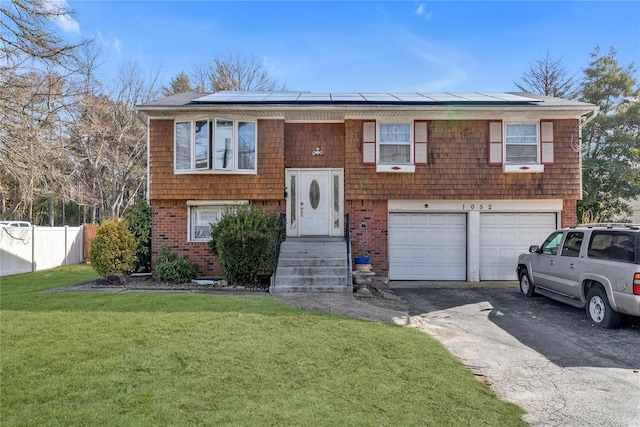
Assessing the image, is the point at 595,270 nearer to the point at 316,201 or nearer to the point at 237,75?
the point at 316,201

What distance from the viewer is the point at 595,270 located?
20.8 ft

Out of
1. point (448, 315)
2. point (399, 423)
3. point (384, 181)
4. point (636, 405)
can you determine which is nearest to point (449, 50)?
point (384, 181)

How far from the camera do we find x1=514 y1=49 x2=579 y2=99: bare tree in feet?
69.4

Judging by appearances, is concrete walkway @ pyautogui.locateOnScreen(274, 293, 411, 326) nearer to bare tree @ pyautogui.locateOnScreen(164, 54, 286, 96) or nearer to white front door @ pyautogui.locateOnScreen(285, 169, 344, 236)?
white front door @ pyautogui.locateOnScreen(285, 169, 344, 236)

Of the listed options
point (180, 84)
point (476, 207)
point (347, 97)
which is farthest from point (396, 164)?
Answer: point (180, 84)

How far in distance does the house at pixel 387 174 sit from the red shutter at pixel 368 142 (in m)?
0.03

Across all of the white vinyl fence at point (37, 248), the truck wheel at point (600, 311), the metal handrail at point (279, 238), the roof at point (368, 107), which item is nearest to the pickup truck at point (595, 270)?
the truck wheel at point (600, 311)

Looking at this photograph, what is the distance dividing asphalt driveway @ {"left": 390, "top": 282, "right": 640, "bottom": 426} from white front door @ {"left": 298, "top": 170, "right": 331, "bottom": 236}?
3.53 meters

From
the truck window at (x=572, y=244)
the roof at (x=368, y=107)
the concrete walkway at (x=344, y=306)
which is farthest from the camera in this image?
the roof at (x=368, y=107)

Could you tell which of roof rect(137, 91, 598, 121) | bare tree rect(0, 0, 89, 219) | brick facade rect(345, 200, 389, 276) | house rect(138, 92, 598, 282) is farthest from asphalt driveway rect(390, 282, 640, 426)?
bare tree rect(0, 0, 89, 219)

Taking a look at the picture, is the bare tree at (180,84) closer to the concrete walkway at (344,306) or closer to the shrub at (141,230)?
the shrub at (141,230)

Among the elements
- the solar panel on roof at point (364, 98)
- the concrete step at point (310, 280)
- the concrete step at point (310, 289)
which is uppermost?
the solar panel on roof at point (364, 98)

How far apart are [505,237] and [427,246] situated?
2.41 metres

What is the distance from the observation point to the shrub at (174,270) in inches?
393
